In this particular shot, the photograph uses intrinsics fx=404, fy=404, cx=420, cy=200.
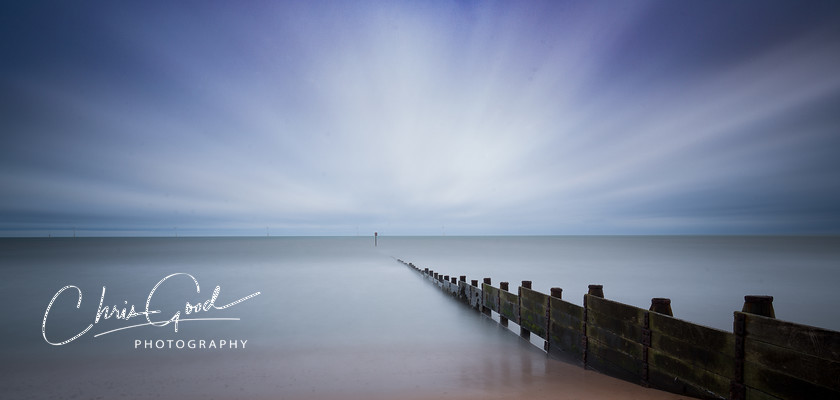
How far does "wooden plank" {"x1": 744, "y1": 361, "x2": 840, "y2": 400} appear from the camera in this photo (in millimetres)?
4105

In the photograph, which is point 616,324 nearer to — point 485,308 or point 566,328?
point 566,328

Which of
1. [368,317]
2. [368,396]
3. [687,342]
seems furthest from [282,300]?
[687,342]

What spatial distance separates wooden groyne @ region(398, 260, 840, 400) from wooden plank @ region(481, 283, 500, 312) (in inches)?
144

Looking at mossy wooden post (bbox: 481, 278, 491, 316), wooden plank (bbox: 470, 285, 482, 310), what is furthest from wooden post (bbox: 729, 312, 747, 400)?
wooden plank (bbox: 470, 285, 482, 310)

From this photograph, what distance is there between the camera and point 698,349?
18.0ft

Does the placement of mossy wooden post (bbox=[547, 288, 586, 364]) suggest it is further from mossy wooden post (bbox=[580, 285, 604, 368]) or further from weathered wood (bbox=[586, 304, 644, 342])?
weathered wood (bbox=[586, 304, 644, 342])

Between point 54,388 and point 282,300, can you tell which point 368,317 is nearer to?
point 282,300

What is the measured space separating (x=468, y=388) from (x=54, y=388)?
323 inches

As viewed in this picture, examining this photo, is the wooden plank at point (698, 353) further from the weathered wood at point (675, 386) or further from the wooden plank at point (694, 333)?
the weathered wood at point (675, 386)

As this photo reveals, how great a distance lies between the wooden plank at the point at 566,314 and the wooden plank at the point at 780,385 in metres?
3.05

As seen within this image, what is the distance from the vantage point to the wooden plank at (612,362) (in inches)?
258

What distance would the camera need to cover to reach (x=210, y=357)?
33.6 ft

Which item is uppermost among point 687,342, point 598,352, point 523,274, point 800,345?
point 800,345

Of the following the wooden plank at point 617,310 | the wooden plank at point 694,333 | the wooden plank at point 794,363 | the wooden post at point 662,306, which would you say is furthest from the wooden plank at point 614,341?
the wooden plank at point 794,363
